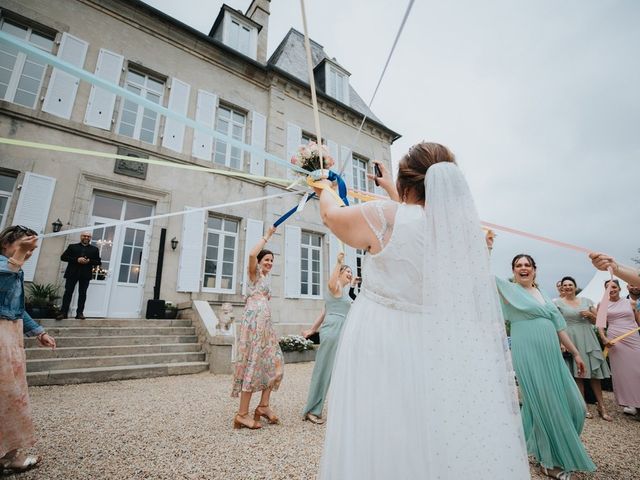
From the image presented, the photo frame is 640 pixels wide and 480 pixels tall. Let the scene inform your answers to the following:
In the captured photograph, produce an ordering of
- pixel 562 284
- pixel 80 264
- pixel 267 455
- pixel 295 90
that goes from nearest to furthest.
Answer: pixel 267 455
pixel 562 284
pixel 80 264
pixel 295 90

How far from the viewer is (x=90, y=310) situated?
7.20 m

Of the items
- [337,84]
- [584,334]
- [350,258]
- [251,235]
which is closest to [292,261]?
[251,235]

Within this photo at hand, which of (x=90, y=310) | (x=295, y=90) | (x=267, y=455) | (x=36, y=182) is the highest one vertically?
(x=295, y=90)

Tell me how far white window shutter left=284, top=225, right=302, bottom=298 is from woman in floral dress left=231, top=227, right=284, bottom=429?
244 inches

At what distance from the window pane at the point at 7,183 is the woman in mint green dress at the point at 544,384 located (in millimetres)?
9853

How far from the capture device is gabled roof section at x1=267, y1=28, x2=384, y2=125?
12023 mm

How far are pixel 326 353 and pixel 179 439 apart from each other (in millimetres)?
1714

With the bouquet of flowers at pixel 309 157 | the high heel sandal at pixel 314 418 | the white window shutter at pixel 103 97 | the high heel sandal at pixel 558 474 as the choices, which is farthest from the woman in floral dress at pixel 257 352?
the white window shutter at pixel 103 97

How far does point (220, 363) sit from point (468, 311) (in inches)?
229

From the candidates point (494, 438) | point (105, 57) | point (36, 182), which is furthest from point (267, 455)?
point (105, 57)

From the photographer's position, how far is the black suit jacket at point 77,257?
6.54 metres

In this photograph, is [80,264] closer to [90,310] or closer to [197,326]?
[90,310]

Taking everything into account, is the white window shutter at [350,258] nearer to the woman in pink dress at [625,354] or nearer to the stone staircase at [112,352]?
the stone staircase at [112,352]

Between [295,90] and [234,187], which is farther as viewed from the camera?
[295,90]
